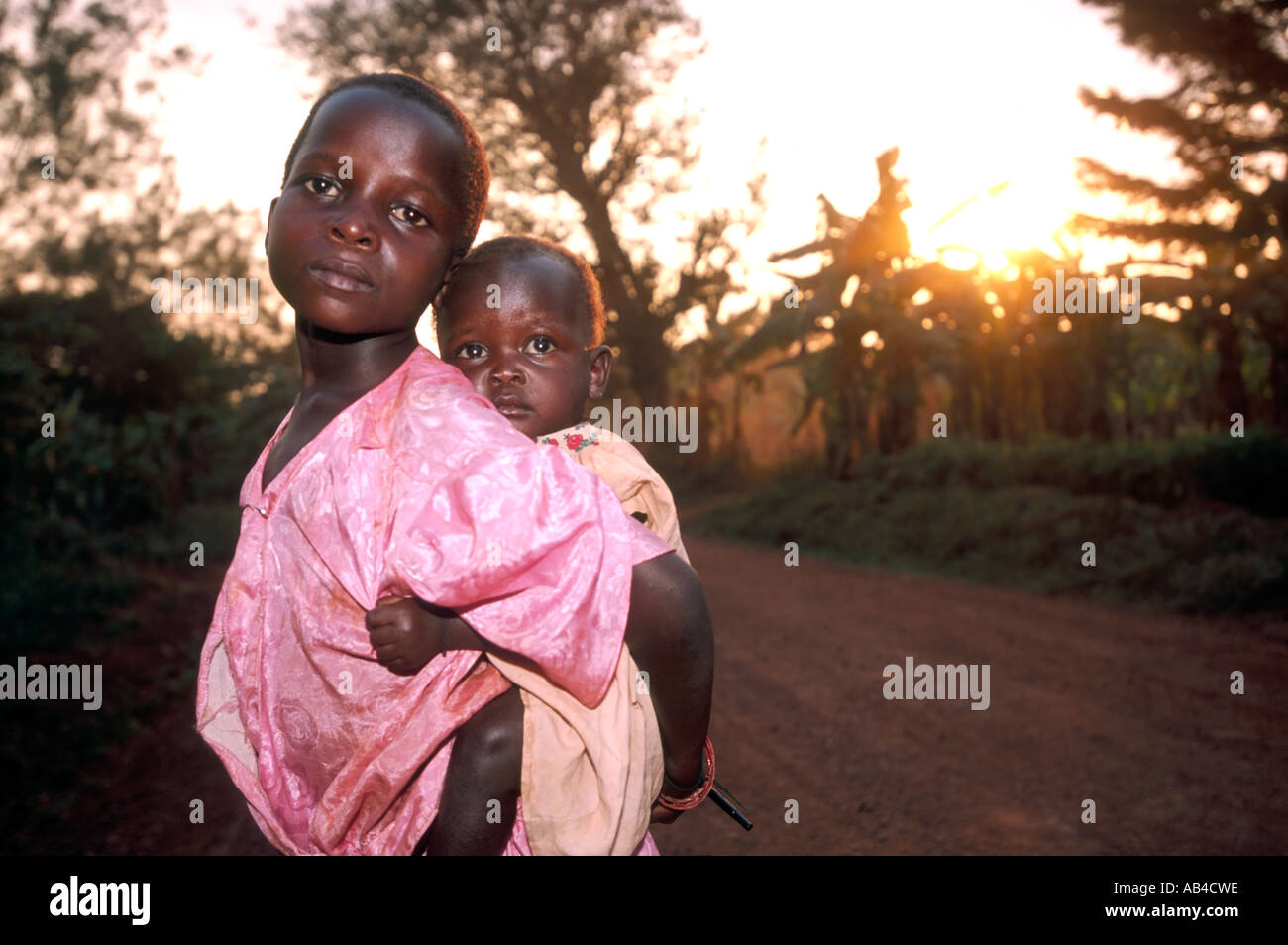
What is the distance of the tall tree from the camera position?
1482 cm

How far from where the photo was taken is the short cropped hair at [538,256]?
5.84 feet

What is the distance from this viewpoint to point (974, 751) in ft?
18.5

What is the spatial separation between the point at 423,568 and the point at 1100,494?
13062 mm

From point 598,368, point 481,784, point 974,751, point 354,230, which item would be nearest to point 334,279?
point 354,230

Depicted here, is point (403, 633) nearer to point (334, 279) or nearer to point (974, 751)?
point (334, 279)

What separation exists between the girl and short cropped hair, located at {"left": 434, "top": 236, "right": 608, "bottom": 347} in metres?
0.38

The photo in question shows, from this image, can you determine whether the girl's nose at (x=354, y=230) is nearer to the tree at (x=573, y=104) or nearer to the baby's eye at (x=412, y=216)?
the baby's eye at (x=412, y=216)

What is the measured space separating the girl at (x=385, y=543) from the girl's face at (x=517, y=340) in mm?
366

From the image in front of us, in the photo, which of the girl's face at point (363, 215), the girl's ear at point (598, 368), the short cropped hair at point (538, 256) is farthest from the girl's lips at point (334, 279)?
the girl's ear at point (598, 368)

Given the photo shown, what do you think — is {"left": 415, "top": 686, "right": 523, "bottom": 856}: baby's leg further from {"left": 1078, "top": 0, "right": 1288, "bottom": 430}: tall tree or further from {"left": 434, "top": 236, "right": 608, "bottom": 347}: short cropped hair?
{"left": 1078, "top": 0, "right": 1288, "bottom": 430}: tall tree

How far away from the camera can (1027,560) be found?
11.3 metres

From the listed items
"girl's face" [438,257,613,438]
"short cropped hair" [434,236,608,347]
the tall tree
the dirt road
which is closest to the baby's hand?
"girl's face" [438,257,613,438]

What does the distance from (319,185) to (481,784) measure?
84 cm

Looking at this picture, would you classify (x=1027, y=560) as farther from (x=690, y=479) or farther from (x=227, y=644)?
(x=690, y=479)
